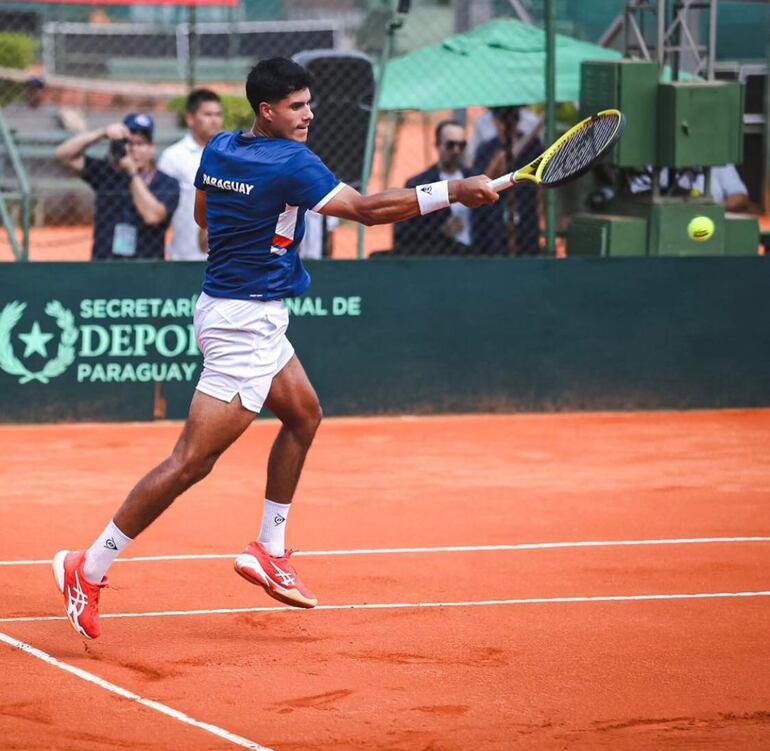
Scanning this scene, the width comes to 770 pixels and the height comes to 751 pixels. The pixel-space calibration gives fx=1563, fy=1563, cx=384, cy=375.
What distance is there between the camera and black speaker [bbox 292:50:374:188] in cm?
1271

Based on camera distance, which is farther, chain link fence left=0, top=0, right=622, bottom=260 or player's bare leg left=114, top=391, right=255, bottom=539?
chain link fence left=0, top=0, right=622, bottom=260

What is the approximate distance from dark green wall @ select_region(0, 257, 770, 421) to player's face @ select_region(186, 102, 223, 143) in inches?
36.4

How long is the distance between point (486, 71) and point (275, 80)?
688 cm

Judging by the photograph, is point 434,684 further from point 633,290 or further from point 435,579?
point 633,290

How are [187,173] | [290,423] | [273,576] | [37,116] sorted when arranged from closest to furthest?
1. [273,576]
2. [290,423]
3. [187,173]
4. [37,116]

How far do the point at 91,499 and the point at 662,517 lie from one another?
3118 mm

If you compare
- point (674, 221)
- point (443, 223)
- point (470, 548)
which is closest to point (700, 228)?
point (674, 221)

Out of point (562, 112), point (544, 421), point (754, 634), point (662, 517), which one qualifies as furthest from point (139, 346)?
point (562, 112)

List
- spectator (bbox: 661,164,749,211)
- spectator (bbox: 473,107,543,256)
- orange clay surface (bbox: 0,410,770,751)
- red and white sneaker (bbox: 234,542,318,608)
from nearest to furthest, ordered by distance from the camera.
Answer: orange clay surface (bbox: 0,410,770,751) < red and white sneaker (bbox: 234,542,318,608) < spectator (bbox: 473,107,543,256) < spectator (bbox: 661,164,749,211)

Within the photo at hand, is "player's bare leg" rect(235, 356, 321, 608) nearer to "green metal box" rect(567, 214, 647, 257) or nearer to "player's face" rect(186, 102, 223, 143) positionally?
"player's face" rect(186, 102, 223, 143)

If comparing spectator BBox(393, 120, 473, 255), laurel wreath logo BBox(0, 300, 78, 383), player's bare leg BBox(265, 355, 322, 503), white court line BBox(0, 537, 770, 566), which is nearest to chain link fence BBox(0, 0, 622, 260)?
spectator BBox(393, 120, 473, 255)

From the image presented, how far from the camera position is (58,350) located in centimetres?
1066

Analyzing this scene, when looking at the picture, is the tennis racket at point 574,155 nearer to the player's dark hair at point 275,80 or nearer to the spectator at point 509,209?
the player's dark hair at point 275,80

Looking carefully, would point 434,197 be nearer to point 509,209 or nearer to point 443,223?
point 443,223
